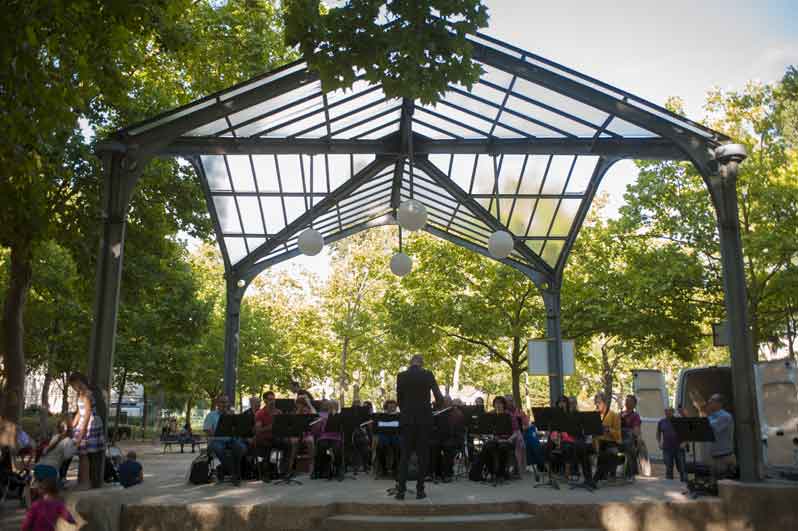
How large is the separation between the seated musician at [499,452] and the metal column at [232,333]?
24.6 ft

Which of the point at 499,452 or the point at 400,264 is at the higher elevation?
the point at 400,264

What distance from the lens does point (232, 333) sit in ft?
56.5

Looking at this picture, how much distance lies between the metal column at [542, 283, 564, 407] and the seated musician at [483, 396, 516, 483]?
4.66 meters

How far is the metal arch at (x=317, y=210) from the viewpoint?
15.4 metres

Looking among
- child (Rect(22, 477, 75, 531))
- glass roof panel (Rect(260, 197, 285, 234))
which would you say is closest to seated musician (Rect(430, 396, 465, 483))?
child (Rect(22, 477, 75, 531))

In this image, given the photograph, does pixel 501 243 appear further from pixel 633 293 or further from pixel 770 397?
pixel 633 293

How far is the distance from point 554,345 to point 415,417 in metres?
8.70

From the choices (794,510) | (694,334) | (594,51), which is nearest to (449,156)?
(594,51)

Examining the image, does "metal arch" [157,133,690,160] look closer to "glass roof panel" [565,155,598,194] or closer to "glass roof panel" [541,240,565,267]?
"glass roof panel" [565,155,598,194]

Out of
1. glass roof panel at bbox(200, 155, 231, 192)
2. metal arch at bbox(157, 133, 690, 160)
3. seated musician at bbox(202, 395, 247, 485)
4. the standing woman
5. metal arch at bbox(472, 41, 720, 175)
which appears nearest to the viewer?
the standing woman

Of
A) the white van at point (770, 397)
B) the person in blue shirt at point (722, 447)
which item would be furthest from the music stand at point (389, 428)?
the white van at point (770, 397)

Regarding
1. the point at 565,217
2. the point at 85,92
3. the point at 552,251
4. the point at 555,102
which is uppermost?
the point at 555,102

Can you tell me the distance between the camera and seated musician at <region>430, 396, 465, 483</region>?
36.5 ft

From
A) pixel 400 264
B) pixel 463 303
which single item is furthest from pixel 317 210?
pixel 463 303
